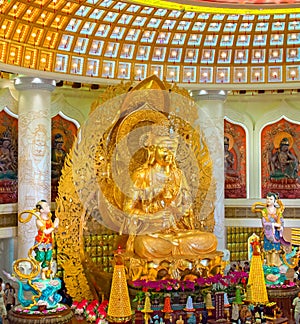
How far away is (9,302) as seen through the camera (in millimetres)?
11047

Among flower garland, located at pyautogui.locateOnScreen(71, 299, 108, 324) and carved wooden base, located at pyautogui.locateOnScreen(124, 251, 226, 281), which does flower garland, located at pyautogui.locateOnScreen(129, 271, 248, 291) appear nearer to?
carved wooden base, located at pyautogui.locateOnScreen(124, 251, 226, 281)

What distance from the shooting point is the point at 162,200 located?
456 inches

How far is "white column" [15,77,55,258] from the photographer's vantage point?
36.6 ft

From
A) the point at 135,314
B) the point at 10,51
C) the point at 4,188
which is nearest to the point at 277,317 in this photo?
the point at 135,314

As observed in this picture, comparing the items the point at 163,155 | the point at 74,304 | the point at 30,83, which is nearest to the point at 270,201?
the point at 163,155

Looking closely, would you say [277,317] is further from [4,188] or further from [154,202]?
[4,188]

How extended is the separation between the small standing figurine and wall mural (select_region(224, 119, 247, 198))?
608 cm

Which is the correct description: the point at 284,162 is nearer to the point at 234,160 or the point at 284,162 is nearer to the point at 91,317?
the point at 234,160

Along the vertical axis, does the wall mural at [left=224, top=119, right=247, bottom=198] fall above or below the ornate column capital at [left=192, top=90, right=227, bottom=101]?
below

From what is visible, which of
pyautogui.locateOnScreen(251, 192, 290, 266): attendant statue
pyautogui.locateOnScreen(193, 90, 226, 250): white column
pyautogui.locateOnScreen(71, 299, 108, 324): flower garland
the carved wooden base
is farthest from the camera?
pyautogui.locateOnScreen(193, 90, 226, 250): white column

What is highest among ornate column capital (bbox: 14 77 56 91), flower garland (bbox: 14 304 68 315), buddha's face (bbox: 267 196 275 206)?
ornate column capital (bbox: 14 77 56 91)

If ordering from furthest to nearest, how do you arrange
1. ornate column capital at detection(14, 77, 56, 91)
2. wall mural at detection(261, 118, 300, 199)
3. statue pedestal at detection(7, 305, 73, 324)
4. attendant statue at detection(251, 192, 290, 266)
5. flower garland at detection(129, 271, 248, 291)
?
1. wall mural at detection(261, 118, 300, 199)
2. ornate column capital at detection(14, 77, 56, 91)
3. attendant statue at detection(251, 192, 290, 266)
4. flower garland at detection(129, 271, 248, 291)
5. statue pedestal at detection(7, 305, 73, 324)

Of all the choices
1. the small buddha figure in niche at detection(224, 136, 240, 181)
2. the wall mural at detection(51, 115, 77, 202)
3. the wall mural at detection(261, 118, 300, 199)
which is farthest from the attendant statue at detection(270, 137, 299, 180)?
the wall mural at detection(51, 115, 77, 202)

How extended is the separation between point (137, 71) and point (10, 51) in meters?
3.05
